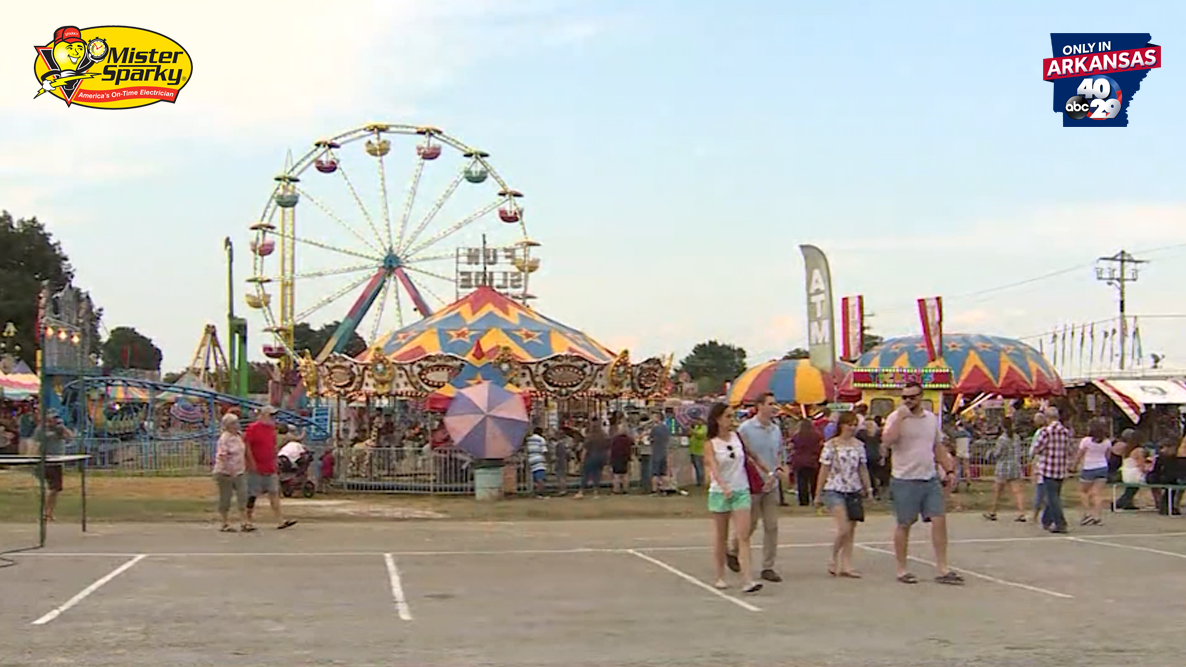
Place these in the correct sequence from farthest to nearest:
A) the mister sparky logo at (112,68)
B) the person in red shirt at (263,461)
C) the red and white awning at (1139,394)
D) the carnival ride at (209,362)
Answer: the carnival ride at (209,362), the red and white awning at (1139,394), the mister sparky logo at (112,68), the person in red shirt at (263,461)

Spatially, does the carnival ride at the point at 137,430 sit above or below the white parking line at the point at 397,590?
above

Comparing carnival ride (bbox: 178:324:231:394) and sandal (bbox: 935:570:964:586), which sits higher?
carnival ride (bbox: 178:324:231:394)

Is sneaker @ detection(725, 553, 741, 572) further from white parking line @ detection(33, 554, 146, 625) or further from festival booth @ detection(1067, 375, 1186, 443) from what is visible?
festival booth @ detection(1067, 375, 1186, 443)

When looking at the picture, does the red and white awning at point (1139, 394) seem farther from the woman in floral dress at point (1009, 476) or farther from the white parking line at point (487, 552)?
the white parking line at point (487, 552)

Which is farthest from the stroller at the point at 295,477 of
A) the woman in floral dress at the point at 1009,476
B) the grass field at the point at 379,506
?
the woman in floral dress at the point at 1009,476

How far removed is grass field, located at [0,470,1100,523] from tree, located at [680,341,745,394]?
85.3 metres

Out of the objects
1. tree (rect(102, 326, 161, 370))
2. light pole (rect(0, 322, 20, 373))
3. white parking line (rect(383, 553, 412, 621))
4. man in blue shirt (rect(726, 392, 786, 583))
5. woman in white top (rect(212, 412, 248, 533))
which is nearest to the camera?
white parking line (rect(383, 553, 412, 621))

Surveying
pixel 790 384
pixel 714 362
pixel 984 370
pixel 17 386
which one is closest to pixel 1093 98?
pixel 984 370

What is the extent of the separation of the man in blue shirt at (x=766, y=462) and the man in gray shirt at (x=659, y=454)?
11.6 m

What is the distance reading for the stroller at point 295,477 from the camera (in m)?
21.8

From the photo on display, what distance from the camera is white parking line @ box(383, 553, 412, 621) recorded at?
929cm

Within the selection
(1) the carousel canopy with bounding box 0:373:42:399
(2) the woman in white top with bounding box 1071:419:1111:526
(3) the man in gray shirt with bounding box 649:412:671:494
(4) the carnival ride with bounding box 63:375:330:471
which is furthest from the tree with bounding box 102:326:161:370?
(2) the woman in white top with bounding box 1071:419:1111:526

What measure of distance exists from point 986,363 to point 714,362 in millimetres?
76988

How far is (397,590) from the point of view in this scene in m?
10.5
